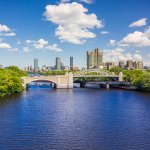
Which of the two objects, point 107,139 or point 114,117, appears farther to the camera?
point 114,117

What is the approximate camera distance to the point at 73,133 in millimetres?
41000

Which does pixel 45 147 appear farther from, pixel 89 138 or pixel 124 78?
pixel 124 78

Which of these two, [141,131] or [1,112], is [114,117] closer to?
[141,131]

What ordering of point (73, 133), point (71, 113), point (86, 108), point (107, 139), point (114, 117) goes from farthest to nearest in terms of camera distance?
point (86, 108) < point (71, 113) < point (114, 117) < point (73, 133) < point (107, 139)

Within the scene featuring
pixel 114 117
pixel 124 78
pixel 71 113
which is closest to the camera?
pixel 114 117

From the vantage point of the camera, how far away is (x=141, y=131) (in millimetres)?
42250

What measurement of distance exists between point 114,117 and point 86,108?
11551 millimetres

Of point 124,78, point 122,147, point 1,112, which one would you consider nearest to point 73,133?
point 122,147

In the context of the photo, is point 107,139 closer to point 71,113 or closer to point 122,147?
point 122,147

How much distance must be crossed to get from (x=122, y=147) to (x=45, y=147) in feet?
26.2

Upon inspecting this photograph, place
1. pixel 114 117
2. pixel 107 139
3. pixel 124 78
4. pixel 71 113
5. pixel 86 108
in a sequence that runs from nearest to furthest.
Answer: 1. pixel 107 139
2. pixel 114 117
3. pixel 71 113
4. pixel 86 108
5. pixel 124 78

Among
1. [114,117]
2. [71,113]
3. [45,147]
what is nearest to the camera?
[45,147]

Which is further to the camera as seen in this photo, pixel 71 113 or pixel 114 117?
pixel 71 113

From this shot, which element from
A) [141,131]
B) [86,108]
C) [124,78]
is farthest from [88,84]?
[141,131]
